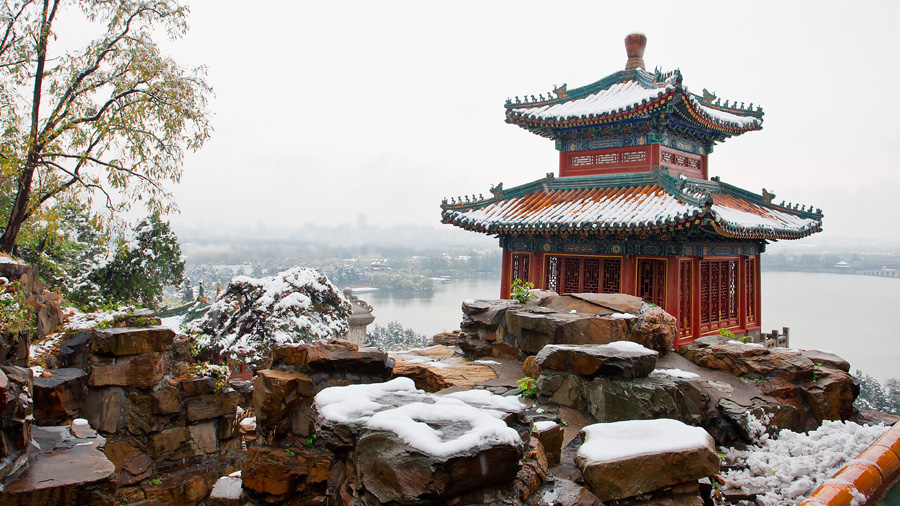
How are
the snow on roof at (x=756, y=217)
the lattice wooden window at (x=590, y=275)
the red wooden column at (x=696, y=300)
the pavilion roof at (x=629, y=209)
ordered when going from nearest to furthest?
the pavilion roof at (x=629, y=209), the red wooden column at (x=696, y=300), the snow on roof at (x=756, y=217), the lattice wooden window at (x=590, y=275)

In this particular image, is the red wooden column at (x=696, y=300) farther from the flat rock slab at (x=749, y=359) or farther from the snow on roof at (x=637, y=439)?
the snow on roof at (x=637, y=439)

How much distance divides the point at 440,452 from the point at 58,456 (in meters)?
4.27

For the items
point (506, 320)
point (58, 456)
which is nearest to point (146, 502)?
point (58, 456)

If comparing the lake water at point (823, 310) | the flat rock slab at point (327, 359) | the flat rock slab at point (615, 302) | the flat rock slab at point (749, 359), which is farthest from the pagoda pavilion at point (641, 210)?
the lake water at point (823, 310)

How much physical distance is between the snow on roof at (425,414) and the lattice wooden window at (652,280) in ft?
28.3

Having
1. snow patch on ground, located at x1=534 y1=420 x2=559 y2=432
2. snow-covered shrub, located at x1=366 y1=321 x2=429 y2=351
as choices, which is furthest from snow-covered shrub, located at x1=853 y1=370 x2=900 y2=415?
snow patch on ground, located at x1=534 y1=420 x2=559 y2=432

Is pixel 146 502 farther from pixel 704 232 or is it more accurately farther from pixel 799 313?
pixel 799 313

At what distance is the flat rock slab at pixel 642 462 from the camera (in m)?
4.67

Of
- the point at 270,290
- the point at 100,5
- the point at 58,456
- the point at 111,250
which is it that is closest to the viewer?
the point at 58,456

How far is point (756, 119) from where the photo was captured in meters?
16.2

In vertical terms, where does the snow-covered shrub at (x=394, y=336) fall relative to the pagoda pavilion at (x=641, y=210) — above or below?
below

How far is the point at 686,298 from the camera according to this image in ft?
43.0

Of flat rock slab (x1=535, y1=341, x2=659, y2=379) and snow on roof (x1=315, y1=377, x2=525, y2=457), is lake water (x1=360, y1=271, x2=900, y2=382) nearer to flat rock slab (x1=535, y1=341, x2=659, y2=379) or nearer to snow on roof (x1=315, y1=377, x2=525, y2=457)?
flat rock slab (x1=535, y1=341, x2=659, y2=379)

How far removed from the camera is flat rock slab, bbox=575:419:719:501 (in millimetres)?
4668
